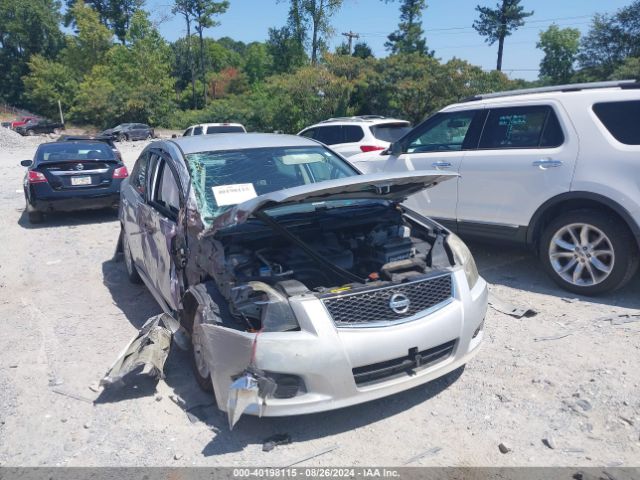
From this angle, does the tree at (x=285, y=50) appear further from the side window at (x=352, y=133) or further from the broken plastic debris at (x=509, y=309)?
the broken plastic debris at (x=509, y=309)

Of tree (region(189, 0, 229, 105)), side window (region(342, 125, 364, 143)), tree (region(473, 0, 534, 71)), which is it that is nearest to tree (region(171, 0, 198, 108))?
tree (region(189, 0, 229, 105))

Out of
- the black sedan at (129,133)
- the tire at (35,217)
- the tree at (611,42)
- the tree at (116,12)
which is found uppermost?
the tree at (116,12)

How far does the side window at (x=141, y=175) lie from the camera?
5.49 m

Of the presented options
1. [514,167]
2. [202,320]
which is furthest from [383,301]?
[514,167]

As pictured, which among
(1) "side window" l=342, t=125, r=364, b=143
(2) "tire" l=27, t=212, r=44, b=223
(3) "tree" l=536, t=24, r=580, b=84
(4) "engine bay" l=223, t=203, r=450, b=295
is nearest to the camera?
(4) "engine bay" l=223, t=203, r=450, b=295

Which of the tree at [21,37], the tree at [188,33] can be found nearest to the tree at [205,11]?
the tree at [188,33]

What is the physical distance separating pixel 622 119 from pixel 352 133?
25.6 feet

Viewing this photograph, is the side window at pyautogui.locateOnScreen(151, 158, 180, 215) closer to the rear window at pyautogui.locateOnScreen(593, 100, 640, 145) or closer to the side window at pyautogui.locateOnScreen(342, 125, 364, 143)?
the rear window at pyautogui.locateOnScreen(593, 100, 640, 145)

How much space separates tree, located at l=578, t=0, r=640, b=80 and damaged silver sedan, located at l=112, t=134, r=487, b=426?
132 feet

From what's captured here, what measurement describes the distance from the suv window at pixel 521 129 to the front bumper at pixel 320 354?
3.08 metres

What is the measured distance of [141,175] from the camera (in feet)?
19.0

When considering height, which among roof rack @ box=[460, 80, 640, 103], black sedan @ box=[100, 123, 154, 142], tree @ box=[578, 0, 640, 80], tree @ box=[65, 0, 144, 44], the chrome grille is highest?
tree @ box=[65, 0, 144, 44]

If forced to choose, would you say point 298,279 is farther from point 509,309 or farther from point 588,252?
point 588,252

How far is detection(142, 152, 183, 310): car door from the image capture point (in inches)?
168
